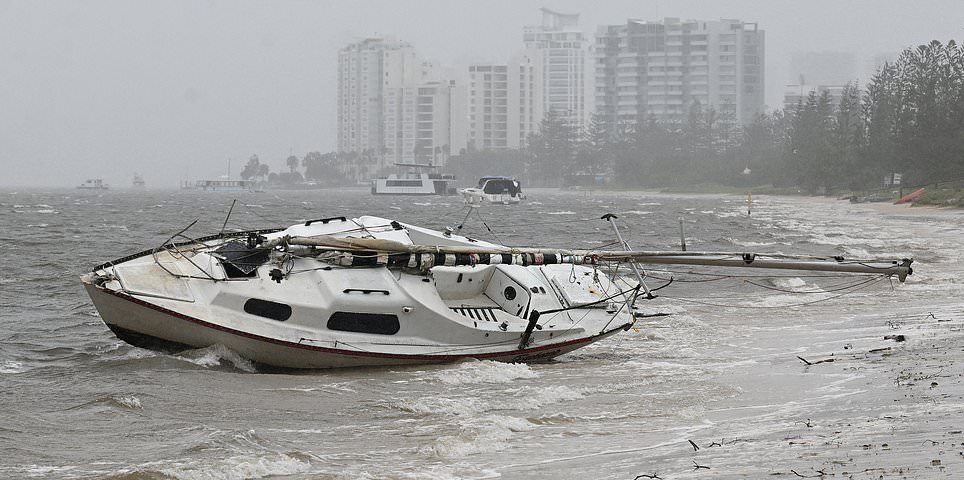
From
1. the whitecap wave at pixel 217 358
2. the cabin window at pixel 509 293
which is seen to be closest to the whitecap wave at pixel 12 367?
the whitecap wave at pixel 217 358

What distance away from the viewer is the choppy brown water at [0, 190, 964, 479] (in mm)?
12672

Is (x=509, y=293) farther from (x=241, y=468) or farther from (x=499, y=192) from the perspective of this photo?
(x=499, y=192)

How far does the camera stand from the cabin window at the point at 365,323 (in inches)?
757

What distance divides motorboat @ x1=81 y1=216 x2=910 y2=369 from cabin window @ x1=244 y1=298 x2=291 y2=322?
0.05ft

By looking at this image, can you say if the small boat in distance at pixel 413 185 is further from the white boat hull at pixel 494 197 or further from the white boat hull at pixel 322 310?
the white boat hull at pixel 322 310

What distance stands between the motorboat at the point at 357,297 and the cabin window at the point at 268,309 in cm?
2

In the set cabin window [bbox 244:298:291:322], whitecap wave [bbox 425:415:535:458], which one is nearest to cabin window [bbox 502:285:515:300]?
cabin window [bbox 244:298:291:322]

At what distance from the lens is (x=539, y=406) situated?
16484mm

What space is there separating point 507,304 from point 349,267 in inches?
128

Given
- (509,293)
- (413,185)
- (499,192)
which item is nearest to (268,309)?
(509,293)

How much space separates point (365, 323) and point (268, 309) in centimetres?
162

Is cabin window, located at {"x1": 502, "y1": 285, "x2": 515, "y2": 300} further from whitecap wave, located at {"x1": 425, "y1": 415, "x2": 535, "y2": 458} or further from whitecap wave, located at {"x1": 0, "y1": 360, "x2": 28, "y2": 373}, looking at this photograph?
whitecap wave, located at {"x1": 0, "y1": 360, "x2": 28, "y2": 373}

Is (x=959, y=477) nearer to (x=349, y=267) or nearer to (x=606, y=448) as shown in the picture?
(x=606, y=448)

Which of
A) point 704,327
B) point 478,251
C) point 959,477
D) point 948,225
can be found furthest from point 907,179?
point 959,477
